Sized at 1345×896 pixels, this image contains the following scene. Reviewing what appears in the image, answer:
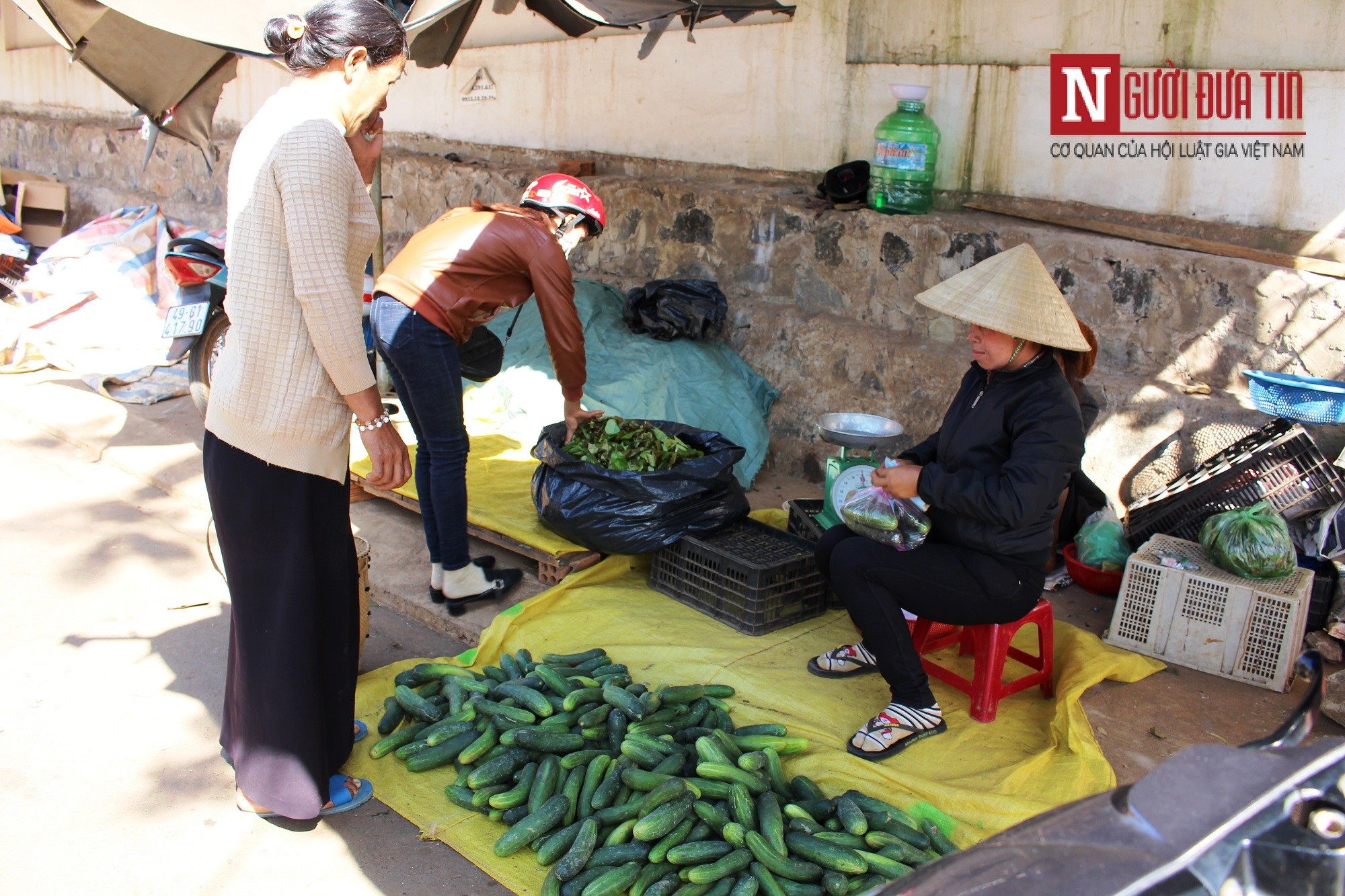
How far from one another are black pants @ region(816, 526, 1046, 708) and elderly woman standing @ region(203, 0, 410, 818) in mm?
1545

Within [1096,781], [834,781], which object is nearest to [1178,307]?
[1096,781]

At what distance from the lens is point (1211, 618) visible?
13.4 feet

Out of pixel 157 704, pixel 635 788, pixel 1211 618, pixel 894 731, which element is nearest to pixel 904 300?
pixel 1211 618

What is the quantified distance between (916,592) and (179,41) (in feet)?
17.8

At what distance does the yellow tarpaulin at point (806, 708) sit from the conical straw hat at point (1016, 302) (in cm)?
132

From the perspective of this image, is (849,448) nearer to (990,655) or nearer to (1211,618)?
(990,655)

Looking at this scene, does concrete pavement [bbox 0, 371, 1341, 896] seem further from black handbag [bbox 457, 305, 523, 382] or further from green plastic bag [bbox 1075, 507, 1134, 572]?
black handbag [bbox 457, 305, 523, 382]

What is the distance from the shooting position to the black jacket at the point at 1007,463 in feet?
10.4

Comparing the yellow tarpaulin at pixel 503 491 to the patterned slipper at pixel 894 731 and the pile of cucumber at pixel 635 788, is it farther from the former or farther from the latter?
the patterned slipper at pixel 894 731

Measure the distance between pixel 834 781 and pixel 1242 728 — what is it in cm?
163

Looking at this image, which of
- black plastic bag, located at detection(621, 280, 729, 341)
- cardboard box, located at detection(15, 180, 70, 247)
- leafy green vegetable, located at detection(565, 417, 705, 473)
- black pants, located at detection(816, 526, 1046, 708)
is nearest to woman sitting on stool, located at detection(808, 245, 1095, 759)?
black pants, located at detection(816, 526, 1046, 708)

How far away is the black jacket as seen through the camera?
10.4 ft

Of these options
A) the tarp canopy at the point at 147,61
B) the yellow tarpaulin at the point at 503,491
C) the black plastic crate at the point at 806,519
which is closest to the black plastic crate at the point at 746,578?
the black plastic crate at the point at 806,519

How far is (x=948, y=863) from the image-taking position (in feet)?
5.65
